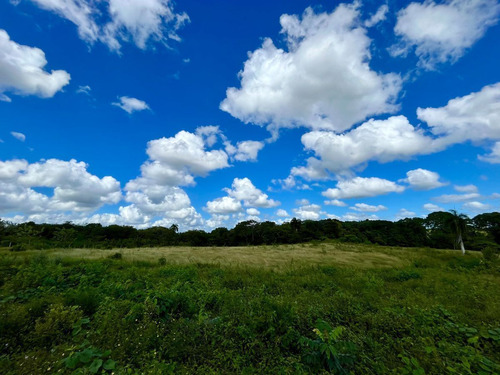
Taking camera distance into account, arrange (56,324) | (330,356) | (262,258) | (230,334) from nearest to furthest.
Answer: (330,356) → (56,324) → (230,334) → (262,258)

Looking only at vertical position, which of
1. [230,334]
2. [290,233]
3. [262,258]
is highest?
[290,233]

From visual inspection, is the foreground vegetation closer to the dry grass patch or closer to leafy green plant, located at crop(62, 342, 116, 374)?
leafy green plant, located at crop(62, 342, 116, 374)

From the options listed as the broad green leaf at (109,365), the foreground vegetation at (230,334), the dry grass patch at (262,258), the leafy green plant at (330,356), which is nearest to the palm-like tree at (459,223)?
the dry grass patch at (262,258)

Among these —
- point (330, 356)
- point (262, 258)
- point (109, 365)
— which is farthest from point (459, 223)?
point (109, 365)

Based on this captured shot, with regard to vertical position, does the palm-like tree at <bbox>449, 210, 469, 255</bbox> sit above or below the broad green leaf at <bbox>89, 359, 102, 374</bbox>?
above

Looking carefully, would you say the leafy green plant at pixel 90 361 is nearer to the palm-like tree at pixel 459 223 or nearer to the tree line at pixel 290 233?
the palm-like tree at pixel 459 223

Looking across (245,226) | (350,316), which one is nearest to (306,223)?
(245,226)

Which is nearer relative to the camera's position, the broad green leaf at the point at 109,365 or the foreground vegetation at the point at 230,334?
the broad green leaf at the point at 109,365

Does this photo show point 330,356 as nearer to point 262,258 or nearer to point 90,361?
point 90,361

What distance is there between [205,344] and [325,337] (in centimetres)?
279

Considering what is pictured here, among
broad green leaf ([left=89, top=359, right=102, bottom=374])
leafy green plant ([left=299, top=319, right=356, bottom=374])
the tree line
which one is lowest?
leafy green plant ([left=299, top=319, right=356, bottom=374])

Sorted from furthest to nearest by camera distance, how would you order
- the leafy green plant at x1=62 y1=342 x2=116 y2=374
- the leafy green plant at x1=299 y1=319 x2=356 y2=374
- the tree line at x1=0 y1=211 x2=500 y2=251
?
1. the tree line at x1=0 y1=211 x2=500 y2=251
2. the leafy green plant at x1=299 y1=319 x2=356 y2=374
3. the leafy green plant at x1=62 y1=342 x2=116 y2=374

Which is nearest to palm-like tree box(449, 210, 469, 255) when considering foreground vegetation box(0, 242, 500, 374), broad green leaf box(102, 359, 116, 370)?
foreground vegetation box(0, 242, 500, 374)

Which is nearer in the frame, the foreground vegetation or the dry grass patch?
the foreground vegetation
